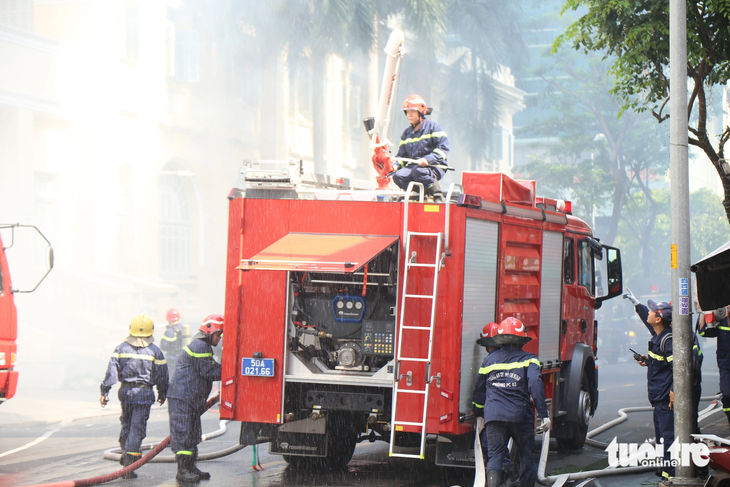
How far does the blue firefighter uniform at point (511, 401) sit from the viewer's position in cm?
755

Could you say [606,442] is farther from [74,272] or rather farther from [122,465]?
[74,272]

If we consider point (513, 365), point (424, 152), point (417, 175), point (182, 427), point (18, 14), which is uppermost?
point (18, 14)

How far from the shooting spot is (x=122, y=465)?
946cm

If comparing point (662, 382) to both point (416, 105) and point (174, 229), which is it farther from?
point (174, 229)

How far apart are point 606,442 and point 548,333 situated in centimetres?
260

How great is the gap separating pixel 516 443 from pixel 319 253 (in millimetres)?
2384

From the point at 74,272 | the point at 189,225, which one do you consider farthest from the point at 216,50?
the point at 74,272

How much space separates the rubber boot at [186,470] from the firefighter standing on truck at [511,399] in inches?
119

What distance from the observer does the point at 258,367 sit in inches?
322

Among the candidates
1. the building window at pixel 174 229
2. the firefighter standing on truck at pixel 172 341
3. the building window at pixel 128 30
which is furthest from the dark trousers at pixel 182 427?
the building window at pixel 174 229

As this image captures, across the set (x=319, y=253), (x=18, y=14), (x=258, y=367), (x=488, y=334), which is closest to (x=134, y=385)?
(x=258, y=367)

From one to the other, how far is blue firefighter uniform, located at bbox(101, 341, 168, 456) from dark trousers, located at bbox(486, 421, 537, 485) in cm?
356

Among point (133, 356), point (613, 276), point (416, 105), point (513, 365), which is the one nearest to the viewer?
point (513, 365)

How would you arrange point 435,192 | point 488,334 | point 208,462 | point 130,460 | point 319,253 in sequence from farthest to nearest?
point 208,462
point 130,460
point 435,192
point 488,334
point 319,253
